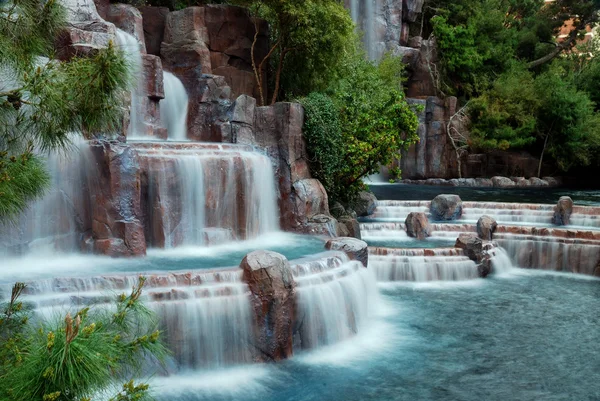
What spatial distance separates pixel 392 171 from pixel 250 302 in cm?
1110

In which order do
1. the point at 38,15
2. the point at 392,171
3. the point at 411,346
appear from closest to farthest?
the point at 38,15, the point at 411,346, the point at 392,171

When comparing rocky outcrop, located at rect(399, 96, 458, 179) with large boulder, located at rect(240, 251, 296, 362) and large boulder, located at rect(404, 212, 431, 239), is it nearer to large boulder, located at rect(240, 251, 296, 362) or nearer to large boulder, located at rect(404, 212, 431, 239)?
large boulder, located at rect(404, 212, 431, 239)

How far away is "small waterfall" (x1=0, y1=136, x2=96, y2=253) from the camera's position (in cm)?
1091

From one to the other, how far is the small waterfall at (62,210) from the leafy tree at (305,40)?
11.2 m

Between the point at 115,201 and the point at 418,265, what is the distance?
22.3ft

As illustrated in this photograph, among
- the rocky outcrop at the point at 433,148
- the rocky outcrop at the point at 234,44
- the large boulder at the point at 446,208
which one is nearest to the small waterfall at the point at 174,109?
the rocky outcrop at the point at 234,44

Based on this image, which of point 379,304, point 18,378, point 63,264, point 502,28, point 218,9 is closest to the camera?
point 18,378

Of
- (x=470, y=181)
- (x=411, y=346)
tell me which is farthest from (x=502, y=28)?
(x=411, y=346)

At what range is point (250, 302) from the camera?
9.14 m

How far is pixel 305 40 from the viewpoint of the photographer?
20891 mm

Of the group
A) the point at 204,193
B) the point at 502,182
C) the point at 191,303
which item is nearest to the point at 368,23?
the point at 502,182

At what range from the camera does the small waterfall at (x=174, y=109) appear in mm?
18938

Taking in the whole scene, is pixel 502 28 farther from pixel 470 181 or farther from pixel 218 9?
pixel 218 9

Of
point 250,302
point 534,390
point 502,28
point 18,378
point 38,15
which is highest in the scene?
point 502,28
